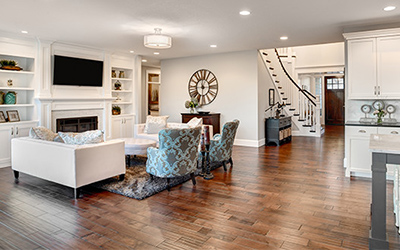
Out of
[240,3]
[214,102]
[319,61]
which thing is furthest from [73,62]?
[319,61]

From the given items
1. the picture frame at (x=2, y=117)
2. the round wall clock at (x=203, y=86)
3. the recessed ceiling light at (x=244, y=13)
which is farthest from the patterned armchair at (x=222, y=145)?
the picture frame at (x=2, y=117)

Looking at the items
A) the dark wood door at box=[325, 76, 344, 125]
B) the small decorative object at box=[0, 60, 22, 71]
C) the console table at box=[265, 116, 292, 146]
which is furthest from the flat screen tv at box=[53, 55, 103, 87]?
the dark wood door at box=[325, 76, 344, 125]

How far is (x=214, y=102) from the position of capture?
8.34 meters

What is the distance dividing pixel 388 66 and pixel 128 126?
6.44 metres

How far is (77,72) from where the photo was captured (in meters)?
6.82

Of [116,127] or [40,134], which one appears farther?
[116,127]

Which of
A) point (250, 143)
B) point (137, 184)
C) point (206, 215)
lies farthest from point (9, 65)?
point (250, 143)

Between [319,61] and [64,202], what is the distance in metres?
9.46

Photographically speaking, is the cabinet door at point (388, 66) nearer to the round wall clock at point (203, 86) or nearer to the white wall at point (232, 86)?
the white wall at point (232, 86)

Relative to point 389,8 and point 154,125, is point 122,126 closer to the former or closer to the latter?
point 154,125

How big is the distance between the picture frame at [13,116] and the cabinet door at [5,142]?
0.31 m

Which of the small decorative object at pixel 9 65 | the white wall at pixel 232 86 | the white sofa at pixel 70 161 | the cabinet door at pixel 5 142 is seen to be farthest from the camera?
the white wall at pixel 232 86

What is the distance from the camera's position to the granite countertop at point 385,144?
90.1 inches

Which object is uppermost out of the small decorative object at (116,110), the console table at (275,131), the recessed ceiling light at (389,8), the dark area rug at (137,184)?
the recessed ceiling light at (389,8)
